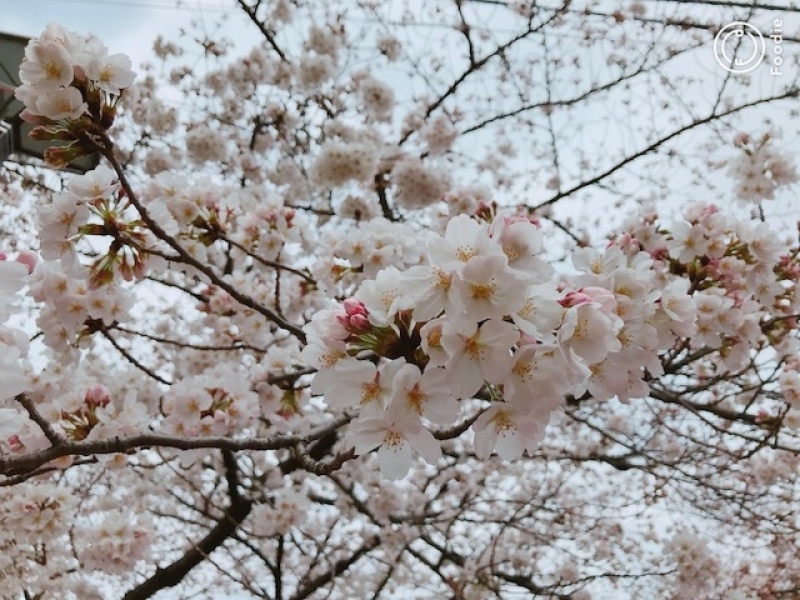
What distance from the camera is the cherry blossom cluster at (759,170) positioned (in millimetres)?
3252

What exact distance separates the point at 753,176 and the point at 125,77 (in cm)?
306

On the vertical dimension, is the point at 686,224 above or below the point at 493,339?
above

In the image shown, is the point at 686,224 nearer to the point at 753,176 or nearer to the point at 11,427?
the point at 753,176

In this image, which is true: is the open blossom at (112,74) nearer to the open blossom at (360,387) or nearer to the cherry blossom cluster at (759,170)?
the open blossom at (360,387)

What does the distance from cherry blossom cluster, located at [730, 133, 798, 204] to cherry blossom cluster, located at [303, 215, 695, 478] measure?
2.76 meters

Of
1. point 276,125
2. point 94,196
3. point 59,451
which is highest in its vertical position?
point 276,125

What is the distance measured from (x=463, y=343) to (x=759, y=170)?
3.02m

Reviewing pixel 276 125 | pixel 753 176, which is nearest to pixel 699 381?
pixel 753 176

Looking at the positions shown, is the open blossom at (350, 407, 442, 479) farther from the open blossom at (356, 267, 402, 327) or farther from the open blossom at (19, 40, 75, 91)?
the open blossom at (19, 40, 75, 91)

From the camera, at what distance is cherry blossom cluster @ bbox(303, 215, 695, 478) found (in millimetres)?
947

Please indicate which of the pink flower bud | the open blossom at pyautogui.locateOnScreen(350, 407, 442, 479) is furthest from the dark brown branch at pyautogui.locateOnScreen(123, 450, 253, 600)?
the pink flower bud

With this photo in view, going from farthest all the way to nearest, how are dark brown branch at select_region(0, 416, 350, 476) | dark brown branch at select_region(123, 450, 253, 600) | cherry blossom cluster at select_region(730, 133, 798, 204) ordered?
1. dark brown branch at select_region(123, 450, 253, 600)
2. cherry blossom cluster at select_region(730, 133, 798, 204)
3. dark brown branch at select_region(0, 416, 350, 476)

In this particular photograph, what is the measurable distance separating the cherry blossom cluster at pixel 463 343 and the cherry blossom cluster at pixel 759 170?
2761 mm

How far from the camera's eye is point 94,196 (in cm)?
181
